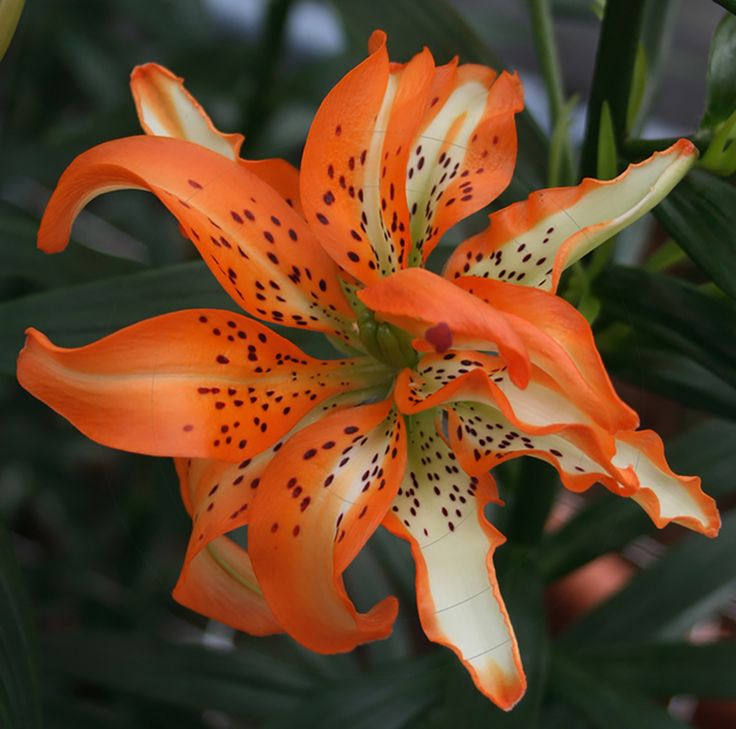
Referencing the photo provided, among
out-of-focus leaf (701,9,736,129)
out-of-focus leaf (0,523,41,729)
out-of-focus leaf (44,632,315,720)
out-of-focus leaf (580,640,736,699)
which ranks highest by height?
out-of-focus leaf (701,9,736,129)

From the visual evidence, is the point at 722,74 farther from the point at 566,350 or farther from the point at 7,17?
the point at 7,17

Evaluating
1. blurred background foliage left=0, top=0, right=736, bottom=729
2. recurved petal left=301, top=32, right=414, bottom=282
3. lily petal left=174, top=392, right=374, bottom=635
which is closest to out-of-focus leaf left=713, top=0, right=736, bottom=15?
blurred background foliage left=0, top=0, right=736, bottom=729

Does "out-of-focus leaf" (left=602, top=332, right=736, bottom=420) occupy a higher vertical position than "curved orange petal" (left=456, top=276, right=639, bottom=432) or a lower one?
lower

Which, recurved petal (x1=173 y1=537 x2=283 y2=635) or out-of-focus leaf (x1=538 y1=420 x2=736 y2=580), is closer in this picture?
recurved petal (x1=173 y1=537 x2=283 y2=635)

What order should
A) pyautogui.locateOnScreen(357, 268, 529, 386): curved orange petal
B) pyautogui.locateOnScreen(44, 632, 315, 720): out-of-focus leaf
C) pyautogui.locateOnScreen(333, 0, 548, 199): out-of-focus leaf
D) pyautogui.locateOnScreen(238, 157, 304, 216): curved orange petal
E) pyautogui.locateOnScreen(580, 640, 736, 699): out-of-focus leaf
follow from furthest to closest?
pyautogui.locateOnScreen(44, 632, 315, 720): out-of-focus leaf
pyautogui.locateOnScreen(580, 640, 736, 699): out-of-focus leaf
pyautogui.locateOnScreen(333, 0, 548, 199): out-of-focus leaf
pyautogui.locateOnScreen(238, 157, 304, 216): curved orange petal
pyautogui.locateOnScreen(357, 268, 529, 386): curved orange petal

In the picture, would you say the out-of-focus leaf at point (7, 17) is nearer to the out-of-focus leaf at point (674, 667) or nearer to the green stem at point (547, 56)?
the green stem at point (547, 56)

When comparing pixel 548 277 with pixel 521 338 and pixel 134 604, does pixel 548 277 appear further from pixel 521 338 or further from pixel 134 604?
pixel 134 604

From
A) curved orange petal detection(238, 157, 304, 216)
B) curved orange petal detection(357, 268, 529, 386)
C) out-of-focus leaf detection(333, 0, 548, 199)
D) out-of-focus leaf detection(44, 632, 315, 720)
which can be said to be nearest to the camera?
curved orange petal detection(357, 268, 529, 386)

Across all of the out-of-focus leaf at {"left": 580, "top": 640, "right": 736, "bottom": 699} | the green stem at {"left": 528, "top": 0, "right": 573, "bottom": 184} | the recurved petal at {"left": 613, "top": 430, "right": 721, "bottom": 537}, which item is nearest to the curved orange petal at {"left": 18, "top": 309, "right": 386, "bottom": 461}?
the recurved petal at {"left": 613, "top": 430, "right": 721, "bottom": 537}

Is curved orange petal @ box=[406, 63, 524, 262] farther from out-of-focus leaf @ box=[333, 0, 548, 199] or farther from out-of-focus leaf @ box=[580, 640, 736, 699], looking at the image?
out-of-focus leaf @ box=[580, 640, 736, 699]
